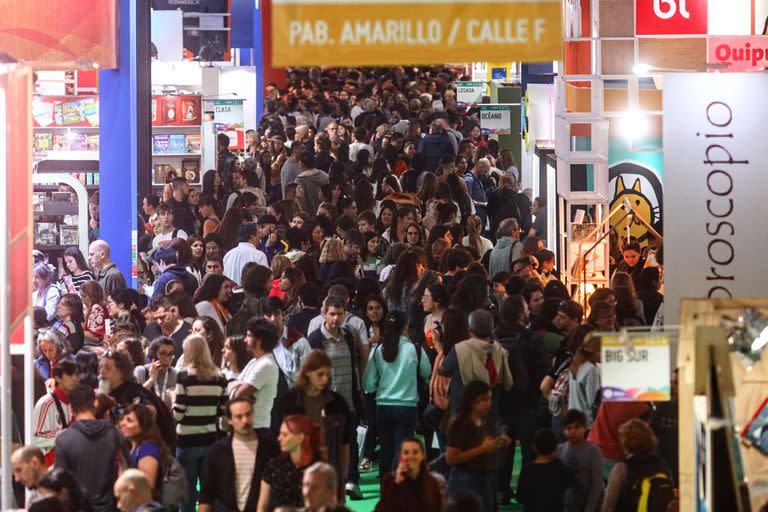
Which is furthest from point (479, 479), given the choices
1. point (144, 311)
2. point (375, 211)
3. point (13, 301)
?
point (375, 211)

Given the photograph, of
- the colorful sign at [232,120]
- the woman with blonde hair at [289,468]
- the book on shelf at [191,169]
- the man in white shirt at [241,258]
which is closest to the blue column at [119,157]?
the man in white shirt at [241,258]

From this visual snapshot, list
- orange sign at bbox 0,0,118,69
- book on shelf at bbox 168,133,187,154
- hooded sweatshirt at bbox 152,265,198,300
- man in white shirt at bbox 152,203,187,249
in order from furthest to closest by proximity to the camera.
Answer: book on shelf at bbox 168,133,187,154 < man in white shirt at bbox 152,203,187,249 < orange sign at bbox 0,0,118,69 < hooded sweatshirt at bbox 152,265,198,300

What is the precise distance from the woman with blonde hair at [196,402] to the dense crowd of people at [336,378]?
11 mm

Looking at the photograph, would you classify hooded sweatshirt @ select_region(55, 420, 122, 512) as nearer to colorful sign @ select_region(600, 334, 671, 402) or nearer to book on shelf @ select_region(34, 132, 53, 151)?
colorful sign @ select_region(600, 334, 671, 402)

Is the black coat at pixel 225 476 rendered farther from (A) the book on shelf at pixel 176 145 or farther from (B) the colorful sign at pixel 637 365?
(A) the book on shelf at pixel 176 145

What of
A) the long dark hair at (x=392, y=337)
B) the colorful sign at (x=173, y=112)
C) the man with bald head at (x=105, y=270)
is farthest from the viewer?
the colorful sign at (x=173, y=112)

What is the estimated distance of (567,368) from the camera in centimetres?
930

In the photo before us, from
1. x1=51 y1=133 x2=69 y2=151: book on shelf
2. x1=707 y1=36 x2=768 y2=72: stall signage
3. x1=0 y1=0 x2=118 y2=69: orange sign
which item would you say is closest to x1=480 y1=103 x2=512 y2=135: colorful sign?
x1=51 y1=133 x2=69 y2=151: book on shelf

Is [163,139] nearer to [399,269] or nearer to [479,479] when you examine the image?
[399,269]

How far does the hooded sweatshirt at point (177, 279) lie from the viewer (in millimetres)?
11648

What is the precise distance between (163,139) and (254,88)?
314 inches

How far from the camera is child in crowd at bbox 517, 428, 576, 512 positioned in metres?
7.99

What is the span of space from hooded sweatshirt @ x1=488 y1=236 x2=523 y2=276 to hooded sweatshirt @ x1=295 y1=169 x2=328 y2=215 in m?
3.93

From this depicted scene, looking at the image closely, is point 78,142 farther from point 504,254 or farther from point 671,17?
point 671,17
